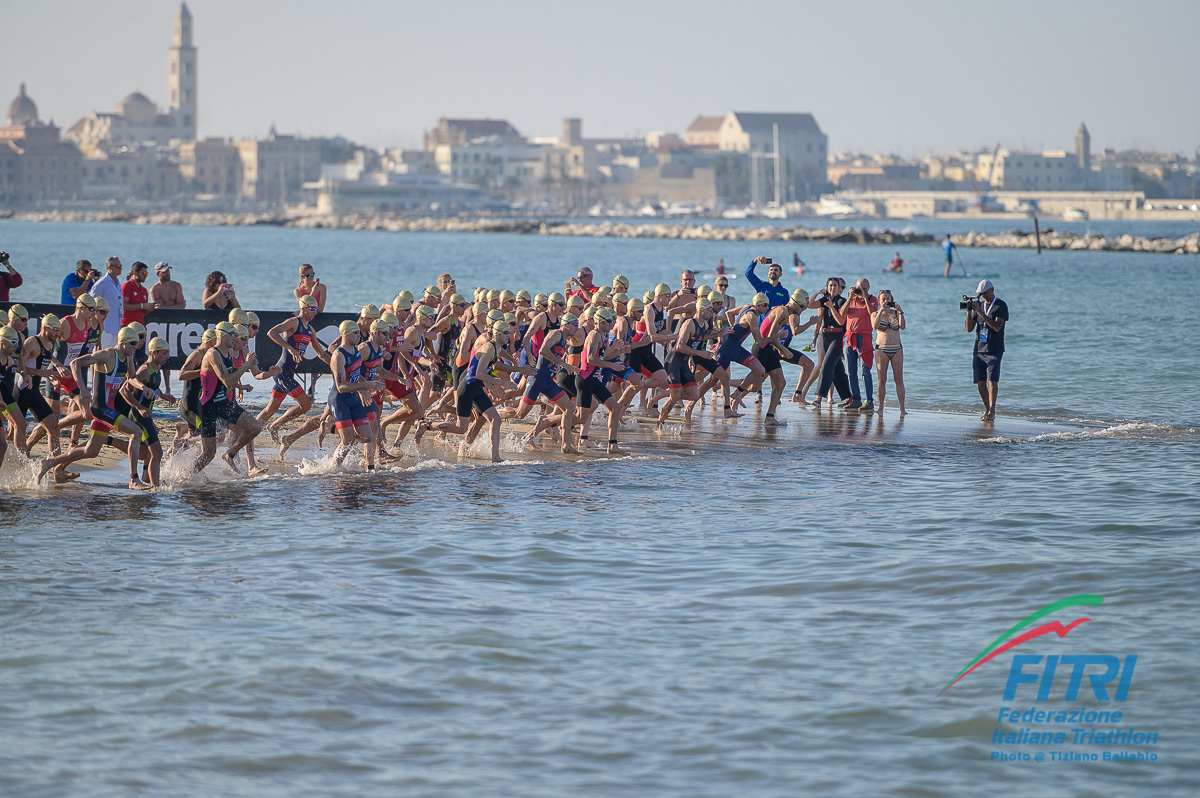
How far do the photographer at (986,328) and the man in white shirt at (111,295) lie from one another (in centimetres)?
1097

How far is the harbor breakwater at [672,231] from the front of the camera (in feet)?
324

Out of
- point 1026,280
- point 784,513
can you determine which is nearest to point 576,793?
point 784,513

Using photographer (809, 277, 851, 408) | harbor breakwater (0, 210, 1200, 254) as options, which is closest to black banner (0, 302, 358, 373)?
photographer (809, 277, 851, 408)

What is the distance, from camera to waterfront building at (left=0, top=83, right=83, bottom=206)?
191250mm

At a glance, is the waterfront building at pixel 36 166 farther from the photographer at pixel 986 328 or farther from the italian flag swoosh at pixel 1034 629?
the italian flag swoosh at pixel 1034 629

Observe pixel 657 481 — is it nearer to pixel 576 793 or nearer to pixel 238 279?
pixel 576 793

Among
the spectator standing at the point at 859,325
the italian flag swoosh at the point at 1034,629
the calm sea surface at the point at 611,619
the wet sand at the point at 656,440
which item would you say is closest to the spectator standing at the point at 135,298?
the wet sand at the point at 656,440

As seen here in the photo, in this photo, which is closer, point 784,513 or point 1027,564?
point 1027,564

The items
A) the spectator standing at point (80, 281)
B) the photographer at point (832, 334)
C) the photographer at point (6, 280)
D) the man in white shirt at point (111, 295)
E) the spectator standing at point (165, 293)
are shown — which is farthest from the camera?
the photographer at point (832, 334)

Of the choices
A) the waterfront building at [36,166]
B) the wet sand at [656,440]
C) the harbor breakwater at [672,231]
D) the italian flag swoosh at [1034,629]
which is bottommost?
the italian flag swoosh at [1034,629]

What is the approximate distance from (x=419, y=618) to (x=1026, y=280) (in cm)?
6006

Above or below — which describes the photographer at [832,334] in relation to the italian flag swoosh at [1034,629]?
above

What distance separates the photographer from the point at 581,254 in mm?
97875

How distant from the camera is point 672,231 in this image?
136875mm
